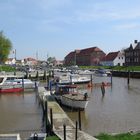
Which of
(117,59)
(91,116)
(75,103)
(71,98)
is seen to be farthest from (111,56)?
(91,116)

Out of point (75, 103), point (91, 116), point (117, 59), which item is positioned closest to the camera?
point (91, 116)

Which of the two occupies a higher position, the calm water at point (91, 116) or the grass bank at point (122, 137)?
the grass bank at point (122, 137)

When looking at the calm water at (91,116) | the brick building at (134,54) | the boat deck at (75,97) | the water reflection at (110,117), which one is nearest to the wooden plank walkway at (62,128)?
the calm water at (91,116)

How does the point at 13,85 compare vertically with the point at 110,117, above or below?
above

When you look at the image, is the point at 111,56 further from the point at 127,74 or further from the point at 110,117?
the point at 110,117

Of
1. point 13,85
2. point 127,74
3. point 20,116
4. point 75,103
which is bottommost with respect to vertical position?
point 20,116

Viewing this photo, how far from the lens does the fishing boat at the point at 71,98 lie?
106 feet

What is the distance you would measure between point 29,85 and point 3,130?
97.1 feet

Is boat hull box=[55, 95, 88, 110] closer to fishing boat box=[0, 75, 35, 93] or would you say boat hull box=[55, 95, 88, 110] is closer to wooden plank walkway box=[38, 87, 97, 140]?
wooden plank walkway box=[38, 87, 97, 140]

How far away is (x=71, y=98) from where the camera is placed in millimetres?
33094

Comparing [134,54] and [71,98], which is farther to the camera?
[134,54]

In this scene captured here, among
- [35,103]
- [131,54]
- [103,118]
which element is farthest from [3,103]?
[131,54]

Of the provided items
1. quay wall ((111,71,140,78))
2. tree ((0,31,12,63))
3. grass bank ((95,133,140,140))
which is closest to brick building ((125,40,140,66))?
quay wall ((111,71,140,78))

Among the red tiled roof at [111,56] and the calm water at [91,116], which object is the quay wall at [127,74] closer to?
the calm water at [91,116]
